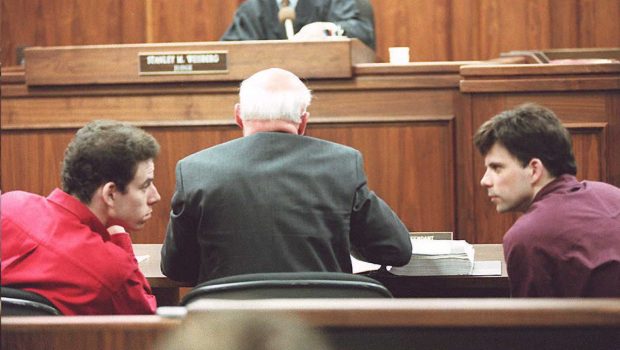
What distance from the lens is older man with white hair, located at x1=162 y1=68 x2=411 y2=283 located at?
8.64ft

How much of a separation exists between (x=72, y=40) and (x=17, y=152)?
2.64 m

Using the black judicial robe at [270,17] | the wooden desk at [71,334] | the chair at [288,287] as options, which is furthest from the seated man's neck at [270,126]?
the black judicial robe at [270,17]

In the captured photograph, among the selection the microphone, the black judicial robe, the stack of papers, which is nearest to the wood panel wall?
the black judicial robe

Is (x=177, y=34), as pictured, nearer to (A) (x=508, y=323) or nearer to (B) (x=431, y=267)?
(B) (x=431, y=267)

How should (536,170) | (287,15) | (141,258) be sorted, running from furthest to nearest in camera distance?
(287,15) < (141,258) < (536,170)

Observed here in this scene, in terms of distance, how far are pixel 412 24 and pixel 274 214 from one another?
4599 mm

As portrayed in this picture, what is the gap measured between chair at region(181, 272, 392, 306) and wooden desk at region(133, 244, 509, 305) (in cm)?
64

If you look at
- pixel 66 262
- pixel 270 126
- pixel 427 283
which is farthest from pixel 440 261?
pixel 66 262

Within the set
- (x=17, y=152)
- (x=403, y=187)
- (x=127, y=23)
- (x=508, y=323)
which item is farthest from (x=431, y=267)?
(x=127, y=23)

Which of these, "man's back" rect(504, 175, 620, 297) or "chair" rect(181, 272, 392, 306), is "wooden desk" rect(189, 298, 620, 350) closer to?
"chair" rect(181, 272, 392, 306)

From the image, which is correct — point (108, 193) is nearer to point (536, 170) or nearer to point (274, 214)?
point (274, 214)

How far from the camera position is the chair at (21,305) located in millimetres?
2131

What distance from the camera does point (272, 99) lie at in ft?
9.49

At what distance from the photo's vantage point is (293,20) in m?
5.88
